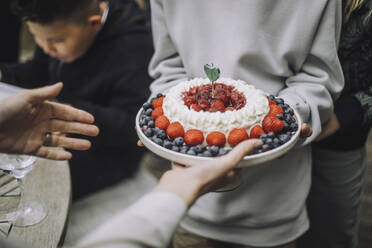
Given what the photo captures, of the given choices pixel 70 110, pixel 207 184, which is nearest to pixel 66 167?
pixel 70 110

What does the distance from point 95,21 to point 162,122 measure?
1.09m

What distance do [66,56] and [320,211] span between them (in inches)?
56.5

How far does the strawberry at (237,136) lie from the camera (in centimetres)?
84

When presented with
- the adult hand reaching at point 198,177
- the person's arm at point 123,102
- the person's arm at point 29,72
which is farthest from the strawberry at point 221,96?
the person's arm at point 29,72

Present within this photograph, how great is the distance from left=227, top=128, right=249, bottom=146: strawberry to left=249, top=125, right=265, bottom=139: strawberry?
3 cm

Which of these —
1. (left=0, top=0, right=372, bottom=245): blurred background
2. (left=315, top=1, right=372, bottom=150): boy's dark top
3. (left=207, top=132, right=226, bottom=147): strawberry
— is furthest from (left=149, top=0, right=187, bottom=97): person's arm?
(left=0, top=0, right=372, bottom=245): blurred background

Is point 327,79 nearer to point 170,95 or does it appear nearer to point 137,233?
point 170,95

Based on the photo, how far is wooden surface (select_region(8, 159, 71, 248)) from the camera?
33.4 inches

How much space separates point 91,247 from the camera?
0.53 meters

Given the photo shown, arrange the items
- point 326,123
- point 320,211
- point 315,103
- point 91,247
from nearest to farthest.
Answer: point 91,247 → point 315,103 → point 326,123 → point 320,211

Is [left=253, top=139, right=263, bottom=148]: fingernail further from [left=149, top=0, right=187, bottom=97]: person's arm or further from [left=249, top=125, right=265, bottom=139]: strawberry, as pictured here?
[left=149, top=0, right=187, bottom=97]: person's arm

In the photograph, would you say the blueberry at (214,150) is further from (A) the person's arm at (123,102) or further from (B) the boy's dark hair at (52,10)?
(B) the boy's dark hair at (52,10)

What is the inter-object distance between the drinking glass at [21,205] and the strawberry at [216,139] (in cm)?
51

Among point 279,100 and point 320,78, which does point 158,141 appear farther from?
point 320,78
